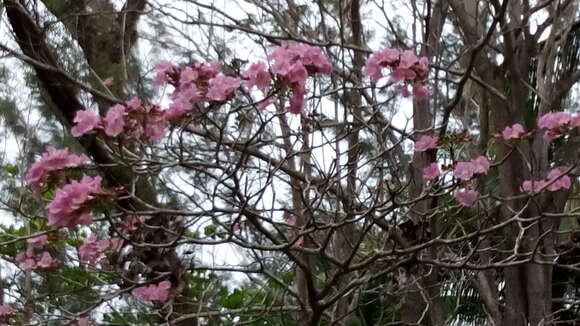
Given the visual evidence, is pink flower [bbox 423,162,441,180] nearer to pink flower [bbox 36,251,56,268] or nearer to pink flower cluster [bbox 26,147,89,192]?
pink flower cluster [bbox 26,147,89,192]

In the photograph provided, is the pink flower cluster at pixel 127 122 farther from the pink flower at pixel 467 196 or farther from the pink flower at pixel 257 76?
the pink flower at pixel 467 196

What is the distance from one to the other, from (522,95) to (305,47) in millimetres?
1844

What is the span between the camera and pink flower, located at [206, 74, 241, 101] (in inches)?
101

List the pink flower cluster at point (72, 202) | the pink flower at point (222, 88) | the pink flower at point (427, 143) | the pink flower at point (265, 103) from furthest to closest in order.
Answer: the pink flower at point (427, 143)
the pink flower at point (265, 103)
the pink flower at point (222, 88)
the pink flower cluster at point (72, 202)

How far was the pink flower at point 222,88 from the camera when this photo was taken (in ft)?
8.43

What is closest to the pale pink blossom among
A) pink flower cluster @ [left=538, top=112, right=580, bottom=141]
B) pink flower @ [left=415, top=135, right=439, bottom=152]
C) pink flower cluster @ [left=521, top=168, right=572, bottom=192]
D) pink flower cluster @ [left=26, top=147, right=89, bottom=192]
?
pink flower cluster @ [left=26, top=147, right=89, bottom=192]

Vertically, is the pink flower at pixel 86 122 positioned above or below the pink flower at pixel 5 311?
above

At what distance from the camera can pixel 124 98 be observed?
418 cm

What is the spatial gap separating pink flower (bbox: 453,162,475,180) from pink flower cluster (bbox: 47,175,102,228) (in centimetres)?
116

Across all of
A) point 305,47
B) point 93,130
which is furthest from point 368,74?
point 93,130

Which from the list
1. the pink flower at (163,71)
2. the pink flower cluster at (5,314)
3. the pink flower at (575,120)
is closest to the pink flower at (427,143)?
the pink flower at (575,120)

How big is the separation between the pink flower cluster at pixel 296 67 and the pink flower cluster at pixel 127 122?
366 mm

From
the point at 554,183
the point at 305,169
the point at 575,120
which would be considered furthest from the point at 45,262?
the point at 575,120

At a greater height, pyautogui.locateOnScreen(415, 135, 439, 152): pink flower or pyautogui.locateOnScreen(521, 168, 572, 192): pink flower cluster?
pyautogui.locateOnScreen(415, 135, 439, 152): pink flower
